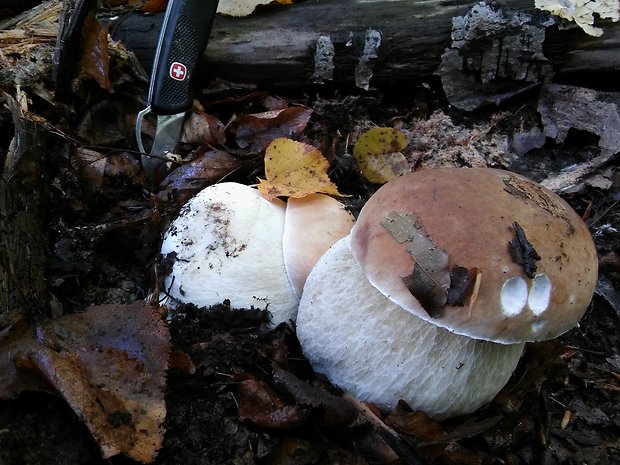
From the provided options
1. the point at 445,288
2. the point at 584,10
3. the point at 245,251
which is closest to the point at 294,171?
the point at 245,251

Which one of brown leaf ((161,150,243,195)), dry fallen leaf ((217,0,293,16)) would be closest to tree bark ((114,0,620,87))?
dry fallen leaf ((217,0,293,16))

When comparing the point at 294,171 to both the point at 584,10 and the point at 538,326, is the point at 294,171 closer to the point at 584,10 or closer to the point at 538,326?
the point at 538,326

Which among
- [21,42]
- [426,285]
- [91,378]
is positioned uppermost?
[21,42]

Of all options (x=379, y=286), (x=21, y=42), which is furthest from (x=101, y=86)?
(x=379, y=286)

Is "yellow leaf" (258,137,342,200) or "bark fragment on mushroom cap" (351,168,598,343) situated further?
"yellow leaf" (258,137,342,200)

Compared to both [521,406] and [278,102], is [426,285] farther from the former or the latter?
[278,102]

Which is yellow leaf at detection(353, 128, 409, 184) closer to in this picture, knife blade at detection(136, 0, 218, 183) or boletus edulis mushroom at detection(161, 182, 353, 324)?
boletus edulis mushroom at detection(161, 182, 353, 324)

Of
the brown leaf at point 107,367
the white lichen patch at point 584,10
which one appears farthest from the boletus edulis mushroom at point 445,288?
the white lichen patch at point 584,10
